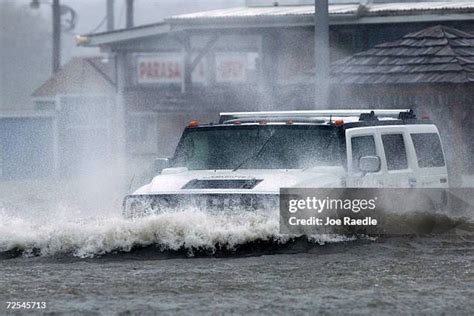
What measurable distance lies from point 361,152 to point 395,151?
105 cm

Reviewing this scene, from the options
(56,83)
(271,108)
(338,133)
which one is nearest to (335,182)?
(338,133)

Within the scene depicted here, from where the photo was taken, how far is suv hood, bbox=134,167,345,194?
47.7 ft

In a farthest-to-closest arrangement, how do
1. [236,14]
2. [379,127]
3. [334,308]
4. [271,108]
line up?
[236,14]
[271,108]
[379,127]
[334,308]

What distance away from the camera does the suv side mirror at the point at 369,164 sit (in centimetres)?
1485

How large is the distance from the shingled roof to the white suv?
40.6ft

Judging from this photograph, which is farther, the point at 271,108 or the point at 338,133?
the point at 271,108

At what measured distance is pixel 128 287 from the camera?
12547 mm

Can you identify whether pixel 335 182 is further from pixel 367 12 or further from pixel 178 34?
pixel 178 34

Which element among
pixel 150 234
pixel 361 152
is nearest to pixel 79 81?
pixel 361 152

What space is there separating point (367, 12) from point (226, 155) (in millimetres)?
20573

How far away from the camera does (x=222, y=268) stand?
1395cm

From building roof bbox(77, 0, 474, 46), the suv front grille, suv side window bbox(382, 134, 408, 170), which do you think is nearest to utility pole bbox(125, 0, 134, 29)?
building roof bbox(77, 0, 474, 46)

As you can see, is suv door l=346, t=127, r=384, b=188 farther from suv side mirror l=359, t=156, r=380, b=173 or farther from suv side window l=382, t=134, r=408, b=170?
suv side mirror l=359, t=156, r=380, b=173

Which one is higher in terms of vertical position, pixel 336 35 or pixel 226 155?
pixel 336 35
